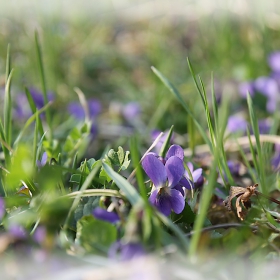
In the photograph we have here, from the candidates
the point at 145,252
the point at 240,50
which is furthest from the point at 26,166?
the point at 240,50

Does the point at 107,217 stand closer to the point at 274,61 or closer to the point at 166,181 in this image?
the point at 166,181

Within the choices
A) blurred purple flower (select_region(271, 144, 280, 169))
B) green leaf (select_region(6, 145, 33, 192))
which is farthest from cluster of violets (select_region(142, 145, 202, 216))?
blurred purple flower (select_region(271, 144, 280, 169))

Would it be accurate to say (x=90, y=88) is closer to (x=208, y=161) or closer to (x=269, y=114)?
(x=269, y=114)

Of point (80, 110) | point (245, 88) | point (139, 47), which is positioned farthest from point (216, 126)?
point (139, 47)

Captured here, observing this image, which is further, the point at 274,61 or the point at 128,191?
the point at 274,61

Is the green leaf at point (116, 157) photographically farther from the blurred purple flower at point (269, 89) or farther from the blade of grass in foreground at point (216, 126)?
the blurred purple flower at point (269, 89)

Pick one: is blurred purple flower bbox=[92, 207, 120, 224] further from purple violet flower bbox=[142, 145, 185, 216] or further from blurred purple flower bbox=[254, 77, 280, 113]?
blurred purple flower bbox=[254, 77, 280, 113]
